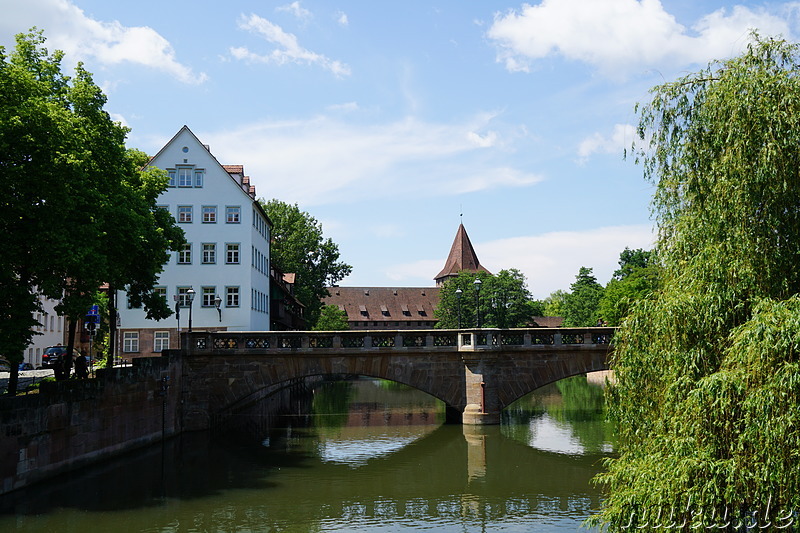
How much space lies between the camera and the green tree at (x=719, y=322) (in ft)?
30.3

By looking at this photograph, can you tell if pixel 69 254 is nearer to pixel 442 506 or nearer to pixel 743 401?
pixel 442 506

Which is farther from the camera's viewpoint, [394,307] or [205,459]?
[394,307]

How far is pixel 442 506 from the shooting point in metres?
17.4

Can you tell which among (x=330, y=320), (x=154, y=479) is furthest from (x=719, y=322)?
(x=330, y=320)

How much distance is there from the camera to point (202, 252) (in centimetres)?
4050

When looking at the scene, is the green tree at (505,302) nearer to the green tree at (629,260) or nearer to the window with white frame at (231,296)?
the green tree at (629,260)

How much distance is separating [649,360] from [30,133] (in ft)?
52.3

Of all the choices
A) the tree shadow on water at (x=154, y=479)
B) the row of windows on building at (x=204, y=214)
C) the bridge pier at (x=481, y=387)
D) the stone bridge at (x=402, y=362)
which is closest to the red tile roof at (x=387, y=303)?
the row of windows on building at (x=204, y=214)

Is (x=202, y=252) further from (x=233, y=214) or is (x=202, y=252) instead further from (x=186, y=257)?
(x=233, y=214)

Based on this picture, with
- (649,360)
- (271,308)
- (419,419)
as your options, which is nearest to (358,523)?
(649,360)

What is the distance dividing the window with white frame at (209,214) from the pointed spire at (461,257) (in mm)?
69514

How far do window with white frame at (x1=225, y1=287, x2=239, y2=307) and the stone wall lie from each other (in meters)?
12.0

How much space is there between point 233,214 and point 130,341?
8.90 metres

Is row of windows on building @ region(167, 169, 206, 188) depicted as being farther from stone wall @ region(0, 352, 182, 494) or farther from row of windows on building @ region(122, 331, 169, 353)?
stone wall @ region(0, 352, 182, 494)
